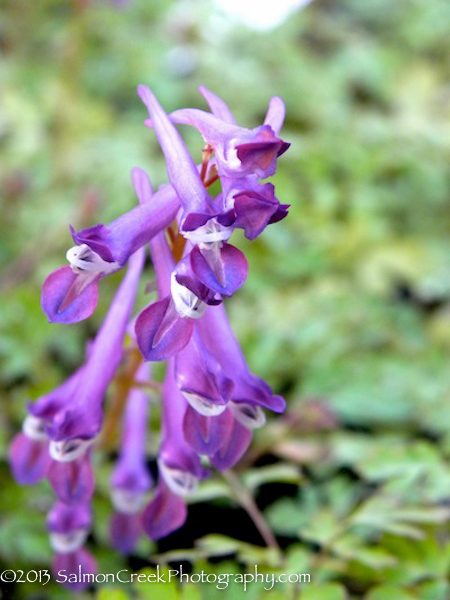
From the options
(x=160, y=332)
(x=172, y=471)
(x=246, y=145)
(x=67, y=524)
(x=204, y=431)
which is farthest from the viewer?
(x=67, y=524)

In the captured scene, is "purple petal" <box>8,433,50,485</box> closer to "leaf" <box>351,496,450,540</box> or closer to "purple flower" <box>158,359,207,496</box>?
"purple flower" <box>158,359,207,496</box>

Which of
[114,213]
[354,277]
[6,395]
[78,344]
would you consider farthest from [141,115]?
[6,395]

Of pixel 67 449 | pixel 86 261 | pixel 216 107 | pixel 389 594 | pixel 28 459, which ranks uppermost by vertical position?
pixel 216 107

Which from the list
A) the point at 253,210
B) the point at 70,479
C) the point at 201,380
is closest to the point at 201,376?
the point at 201,380

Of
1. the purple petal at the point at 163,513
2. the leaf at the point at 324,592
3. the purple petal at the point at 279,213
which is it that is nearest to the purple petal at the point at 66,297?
the purple petal at the point at 279,213

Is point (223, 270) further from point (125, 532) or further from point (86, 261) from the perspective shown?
point (125, 532)

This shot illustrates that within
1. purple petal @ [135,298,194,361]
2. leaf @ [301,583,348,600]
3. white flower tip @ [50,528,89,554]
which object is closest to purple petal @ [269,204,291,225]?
purple petal @ [135,298,194,361]
